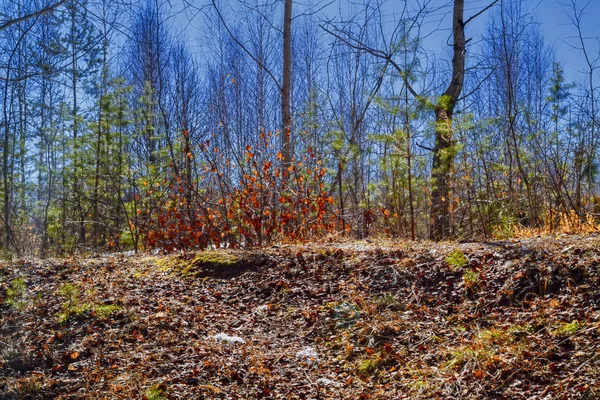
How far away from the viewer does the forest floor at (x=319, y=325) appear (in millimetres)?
2859

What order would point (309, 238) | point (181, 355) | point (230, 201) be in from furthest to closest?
point (230, 201), point (309, 238), point (181, 355)

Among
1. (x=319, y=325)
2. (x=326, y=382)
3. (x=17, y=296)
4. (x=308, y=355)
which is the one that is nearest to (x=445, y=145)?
(x=319, y=325)

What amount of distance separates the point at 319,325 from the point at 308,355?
0.37m

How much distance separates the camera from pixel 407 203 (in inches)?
291

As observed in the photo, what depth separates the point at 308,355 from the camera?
3.30 metres

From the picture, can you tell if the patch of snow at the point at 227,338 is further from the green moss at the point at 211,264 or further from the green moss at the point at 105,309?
the green moss at the point at 211,264

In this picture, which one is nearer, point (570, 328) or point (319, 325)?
point (570, 328)

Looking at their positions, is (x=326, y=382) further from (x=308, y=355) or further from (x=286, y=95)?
(x=286, y=95)

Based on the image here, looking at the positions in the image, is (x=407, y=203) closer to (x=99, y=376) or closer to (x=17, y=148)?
(x=99, y=376)

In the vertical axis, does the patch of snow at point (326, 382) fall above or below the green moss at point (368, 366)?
below

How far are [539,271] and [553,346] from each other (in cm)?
85

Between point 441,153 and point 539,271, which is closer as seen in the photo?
point 539,271

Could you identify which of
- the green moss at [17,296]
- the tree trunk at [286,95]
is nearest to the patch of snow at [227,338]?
the green moss at [17,296]

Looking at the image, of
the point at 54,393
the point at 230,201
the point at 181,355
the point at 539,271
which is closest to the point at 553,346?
the point at 539,271
